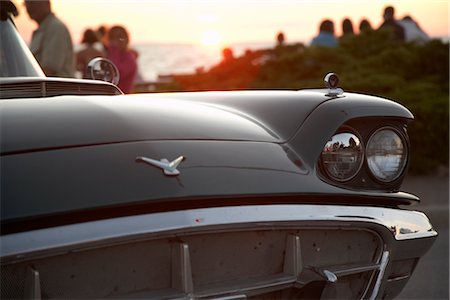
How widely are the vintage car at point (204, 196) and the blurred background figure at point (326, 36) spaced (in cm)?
752

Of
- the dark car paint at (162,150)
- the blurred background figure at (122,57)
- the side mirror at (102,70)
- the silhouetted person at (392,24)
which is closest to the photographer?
the dark car paint at (162,150)

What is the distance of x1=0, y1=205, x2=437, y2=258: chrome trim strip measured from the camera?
1.75 meters

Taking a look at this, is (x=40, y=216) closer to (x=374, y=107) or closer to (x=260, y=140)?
(x=260, y=140)

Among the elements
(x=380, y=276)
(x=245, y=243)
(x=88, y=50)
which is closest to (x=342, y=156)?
(x=380, y=276)

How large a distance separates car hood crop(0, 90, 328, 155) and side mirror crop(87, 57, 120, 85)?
0.71 m

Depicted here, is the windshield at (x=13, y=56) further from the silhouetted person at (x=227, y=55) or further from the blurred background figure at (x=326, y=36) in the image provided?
the silhouetted person at (x=227, y=55)

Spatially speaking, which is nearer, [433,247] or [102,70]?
[102,70]

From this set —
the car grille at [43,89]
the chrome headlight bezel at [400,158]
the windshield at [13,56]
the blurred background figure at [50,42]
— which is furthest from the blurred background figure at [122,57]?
the chrome headlight bezel at [400,158]

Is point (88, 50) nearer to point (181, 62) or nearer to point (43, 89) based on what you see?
point (43, 89)

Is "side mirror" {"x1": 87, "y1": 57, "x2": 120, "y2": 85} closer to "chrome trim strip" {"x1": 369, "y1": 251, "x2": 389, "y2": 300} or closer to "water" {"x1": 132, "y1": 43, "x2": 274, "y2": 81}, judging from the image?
"chrome trim strip" {"x1": 369, "y1": 251, "x2": 389, "y2": 300}

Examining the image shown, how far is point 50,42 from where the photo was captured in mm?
5434

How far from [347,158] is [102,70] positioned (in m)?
1.47

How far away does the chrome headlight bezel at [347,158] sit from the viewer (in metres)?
2.42

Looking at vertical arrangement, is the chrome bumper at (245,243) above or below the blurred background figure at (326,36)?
below
